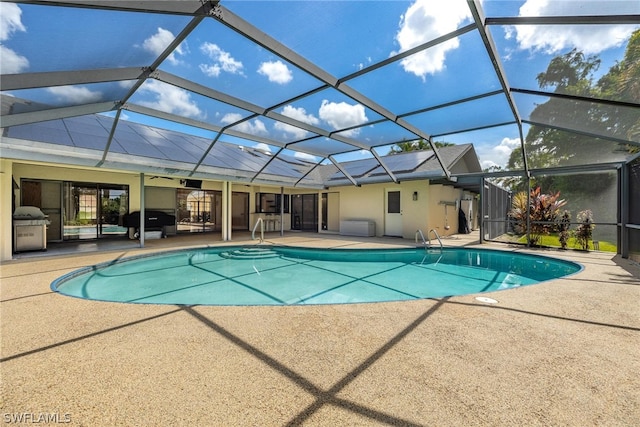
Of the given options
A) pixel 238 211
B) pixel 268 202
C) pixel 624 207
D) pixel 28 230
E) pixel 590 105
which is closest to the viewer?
pixel 590 105

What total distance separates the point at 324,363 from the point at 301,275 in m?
4.43

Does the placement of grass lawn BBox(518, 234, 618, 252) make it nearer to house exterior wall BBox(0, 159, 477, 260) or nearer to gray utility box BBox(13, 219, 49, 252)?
house exterior wall BBox(0, 159, 477, 260)

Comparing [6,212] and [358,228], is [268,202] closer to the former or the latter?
[358,228]

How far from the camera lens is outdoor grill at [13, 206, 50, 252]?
6.97 m

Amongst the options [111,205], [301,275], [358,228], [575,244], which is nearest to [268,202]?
[358,228]

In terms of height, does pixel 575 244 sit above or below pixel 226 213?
below

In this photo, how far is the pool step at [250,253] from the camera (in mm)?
8336

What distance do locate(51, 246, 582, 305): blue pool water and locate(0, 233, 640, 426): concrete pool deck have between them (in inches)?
59.8

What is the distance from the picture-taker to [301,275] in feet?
21.4

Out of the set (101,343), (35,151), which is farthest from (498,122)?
(35,151)

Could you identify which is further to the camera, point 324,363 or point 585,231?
point 585,231

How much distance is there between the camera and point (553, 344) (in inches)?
96.5

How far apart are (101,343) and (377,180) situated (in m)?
10.2


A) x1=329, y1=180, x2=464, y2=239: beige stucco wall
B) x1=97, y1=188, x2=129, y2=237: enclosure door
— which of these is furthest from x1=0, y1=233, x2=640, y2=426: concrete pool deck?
x1=97, y1=188, x2=129, y2=237: enclosure door
